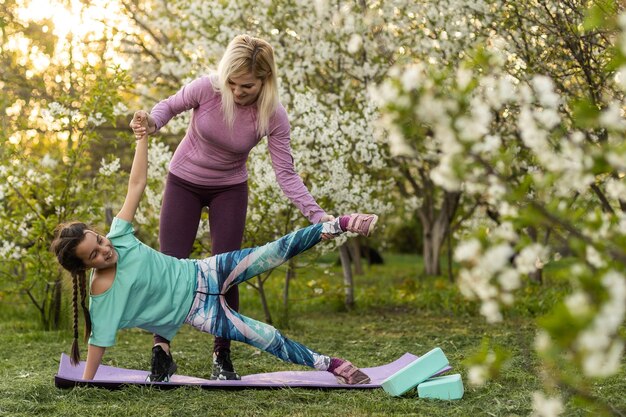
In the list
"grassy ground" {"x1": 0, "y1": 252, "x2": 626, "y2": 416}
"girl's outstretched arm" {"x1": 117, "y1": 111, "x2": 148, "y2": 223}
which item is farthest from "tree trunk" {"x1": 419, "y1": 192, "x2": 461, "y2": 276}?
"girl's outstretched arm" {"x1": 117, "y1": 111, "x2": 148, "y2": 223}

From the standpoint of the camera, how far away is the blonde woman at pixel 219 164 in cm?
371

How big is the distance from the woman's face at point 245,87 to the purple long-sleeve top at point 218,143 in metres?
0.09

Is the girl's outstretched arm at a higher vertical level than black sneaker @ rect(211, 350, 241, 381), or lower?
Answer: higher

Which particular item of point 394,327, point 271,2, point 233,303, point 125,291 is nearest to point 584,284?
point 125,291

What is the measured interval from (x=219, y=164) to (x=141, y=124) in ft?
1.41

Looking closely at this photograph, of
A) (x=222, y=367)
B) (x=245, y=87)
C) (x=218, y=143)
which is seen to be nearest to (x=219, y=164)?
(x=218, y=143)

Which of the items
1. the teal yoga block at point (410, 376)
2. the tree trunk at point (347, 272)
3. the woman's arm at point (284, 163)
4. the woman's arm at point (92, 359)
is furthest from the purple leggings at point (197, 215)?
the tree trunk at point (347, 272)

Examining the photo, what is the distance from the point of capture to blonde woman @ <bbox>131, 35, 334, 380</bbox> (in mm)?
3711

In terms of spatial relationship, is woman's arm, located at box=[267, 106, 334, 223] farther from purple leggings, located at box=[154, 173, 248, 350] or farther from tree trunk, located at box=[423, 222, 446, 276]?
tree trunk, located at box=[423, 222, 446, 276]

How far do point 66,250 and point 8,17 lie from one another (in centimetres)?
592

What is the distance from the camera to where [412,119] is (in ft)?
5.53

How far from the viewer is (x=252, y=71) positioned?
3553 millimetres

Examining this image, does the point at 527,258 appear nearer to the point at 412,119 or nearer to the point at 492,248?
the point at 492,248

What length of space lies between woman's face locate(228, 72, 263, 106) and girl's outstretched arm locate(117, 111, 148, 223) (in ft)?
1.32
